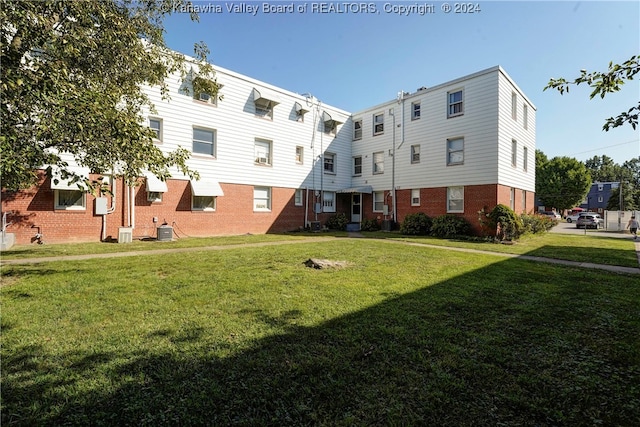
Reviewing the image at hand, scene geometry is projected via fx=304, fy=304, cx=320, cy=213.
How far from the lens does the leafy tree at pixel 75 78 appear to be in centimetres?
457

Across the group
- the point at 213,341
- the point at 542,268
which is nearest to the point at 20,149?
the point at 213,341

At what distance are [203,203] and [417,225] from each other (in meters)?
12.7

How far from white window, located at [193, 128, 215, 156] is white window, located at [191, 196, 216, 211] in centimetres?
244

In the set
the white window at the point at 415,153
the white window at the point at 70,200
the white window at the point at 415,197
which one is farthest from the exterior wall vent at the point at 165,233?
the white window at the point at 415,153

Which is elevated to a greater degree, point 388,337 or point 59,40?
point 59,40

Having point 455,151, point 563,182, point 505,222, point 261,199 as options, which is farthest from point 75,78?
point 563,182

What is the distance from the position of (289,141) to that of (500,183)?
1284 centimetres

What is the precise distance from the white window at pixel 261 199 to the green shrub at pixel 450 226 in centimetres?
1022

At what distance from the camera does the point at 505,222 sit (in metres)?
15.1

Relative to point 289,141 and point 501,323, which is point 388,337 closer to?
point 501,323

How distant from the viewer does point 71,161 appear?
12.5m

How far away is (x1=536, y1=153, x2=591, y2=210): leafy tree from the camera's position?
4603cm

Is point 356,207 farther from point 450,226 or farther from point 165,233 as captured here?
point 165,233

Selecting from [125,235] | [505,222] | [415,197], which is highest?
[415,197]
